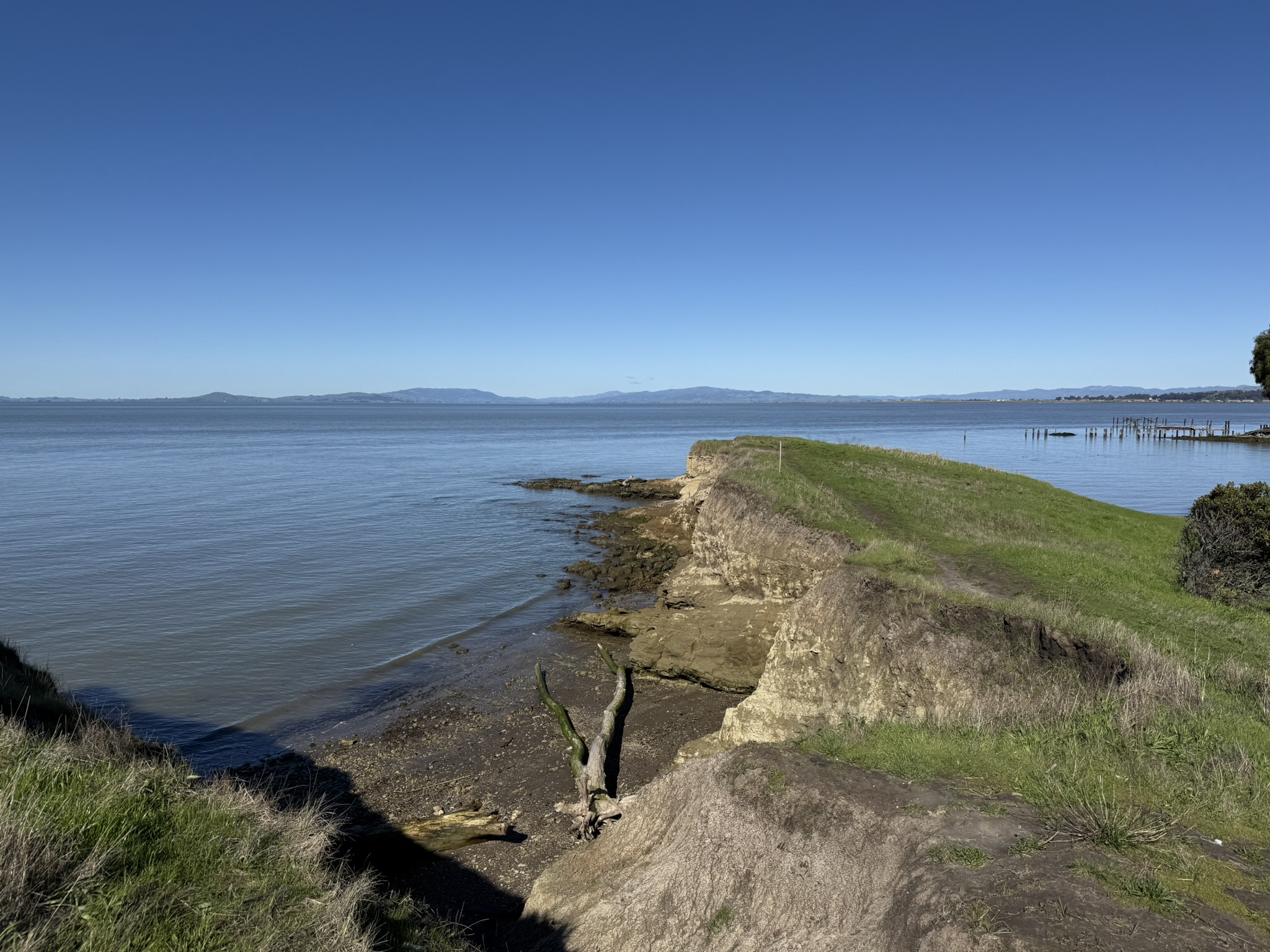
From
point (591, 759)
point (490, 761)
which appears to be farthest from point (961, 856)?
point (490, 761)

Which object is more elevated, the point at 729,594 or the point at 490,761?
the point at 729,594

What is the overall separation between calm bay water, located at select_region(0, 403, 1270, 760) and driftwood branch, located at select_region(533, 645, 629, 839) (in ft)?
17.6

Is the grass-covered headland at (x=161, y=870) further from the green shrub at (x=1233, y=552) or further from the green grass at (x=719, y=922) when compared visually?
the green shrub at (x=1233, y=552)

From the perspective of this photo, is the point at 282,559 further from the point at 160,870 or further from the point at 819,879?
the point at 819,879

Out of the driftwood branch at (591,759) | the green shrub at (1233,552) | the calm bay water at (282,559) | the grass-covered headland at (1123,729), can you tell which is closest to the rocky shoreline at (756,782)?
the grass-covered headland at (1123,729)

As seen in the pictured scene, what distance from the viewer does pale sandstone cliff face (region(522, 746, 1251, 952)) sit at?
19.4 feet

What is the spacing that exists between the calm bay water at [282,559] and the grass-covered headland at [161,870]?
10.4m

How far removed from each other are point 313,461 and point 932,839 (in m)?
82.4

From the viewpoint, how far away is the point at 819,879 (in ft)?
24.9

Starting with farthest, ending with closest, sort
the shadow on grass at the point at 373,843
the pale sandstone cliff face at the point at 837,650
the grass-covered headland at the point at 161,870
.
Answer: the pale sandstone cliff face at the point at 837,650, the shadow on grass at the point at 373,843, the grass-covered headland at the point at 161,870

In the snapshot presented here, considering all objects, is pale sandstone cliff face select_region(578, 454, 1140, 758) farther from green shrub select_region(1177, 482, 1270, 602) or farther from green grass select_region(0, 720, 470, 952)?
green shrub select_region(1177, 482, 1270, 602)

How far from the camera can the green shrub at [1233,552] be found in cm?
1623

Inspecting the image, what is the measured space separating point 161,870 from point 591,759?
9651 millimetres

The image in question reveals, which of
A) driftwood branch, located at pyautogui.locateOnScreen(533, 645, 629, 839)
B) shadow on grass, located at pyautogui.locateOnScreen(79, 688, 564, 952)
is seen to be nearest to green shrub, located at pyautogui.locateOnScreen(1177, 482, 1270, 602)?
driftwood branch, located at pyautogui.locateOnScreen(533, 645, 629, 839)
